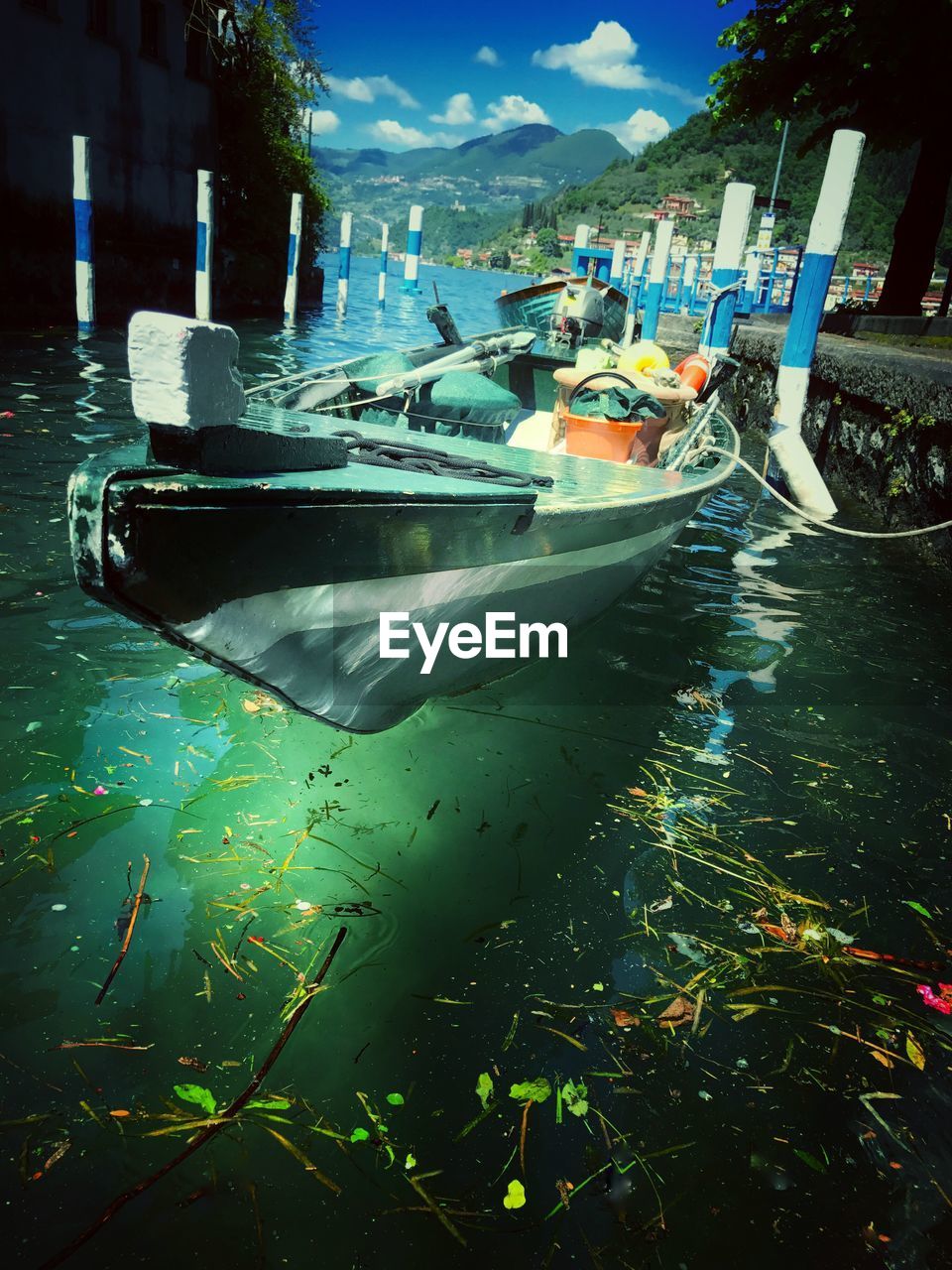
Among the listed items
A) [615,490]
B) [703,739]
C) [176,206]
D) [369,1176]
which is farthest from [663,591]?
[176,206]

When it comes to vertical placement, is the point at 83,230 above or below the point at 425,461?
above

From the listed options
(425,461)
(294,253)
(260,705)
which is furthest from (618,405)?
(294,253)

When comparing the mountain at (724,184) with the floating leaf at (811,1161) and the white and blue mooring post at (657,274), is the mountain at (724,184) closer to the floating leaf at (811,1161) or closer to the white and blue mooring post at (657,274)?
the white and blue mooring post at (657,274)

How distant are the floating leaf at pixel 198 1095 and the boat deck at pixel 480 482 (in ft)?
5.02

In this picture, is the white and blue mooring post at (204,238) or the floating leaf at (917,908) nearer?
the floating leaf at (917,908)

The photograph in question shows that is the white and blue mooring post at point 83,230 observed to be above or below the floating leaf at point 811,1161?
above

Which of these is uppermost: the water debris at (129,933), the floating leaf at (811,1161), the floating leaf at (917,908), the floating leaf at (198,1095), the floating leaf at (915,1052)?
the floating leaf at (917,908)

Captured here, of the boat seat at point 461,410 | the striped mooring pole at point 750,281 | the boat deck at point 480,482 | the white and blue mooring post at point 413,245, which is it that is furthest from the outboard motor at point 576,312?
the striped mooring pole at point 750,281

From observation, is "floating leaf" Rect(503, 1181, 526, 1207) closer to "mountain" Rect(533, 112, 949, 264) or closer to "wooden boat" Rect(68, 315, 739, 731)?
"wooden boat" Rect(68, 315, 739, 731)

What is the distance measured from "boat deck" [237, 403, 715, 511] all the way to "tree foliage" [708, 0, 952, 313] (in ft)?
39.8

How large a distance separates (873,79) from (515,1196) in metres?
16.7

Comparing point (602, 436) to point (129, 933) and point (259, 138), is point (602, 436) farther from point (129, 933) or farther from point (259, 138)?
point (259, 138)

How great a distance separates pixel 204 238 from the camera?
14.0 m

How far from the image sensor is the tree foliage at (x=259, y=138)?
Result: 62.3 feet
